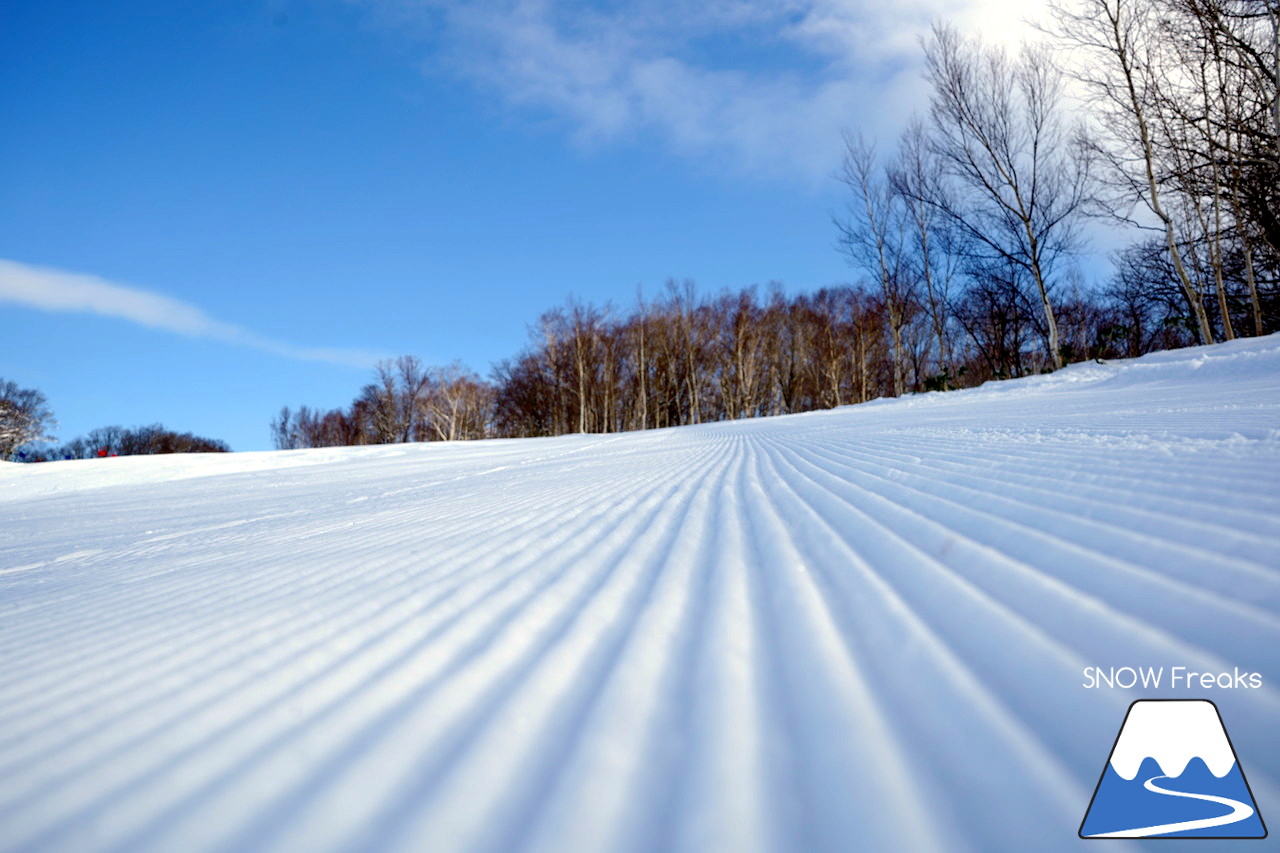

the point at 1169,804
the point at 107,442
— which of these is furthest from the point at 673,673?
the point at 107,442

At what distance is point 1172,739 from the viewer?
1.59ft

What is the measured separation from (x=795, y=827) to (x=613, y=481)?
2.22m

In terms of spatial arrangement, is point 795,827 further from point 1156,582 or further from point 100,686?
point 100,686

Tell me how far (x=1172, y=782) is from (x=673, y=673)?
43cm

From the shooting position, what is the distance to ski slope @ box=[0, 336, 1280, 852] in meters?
0.45

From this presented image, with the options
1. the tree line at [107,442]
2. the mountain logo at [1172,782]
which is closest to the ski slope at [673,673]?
the mountain logo at [1172,782]

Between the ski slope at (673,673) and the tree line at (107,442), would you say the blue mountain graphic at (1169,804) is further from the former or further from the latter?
the tree line at (107,442)

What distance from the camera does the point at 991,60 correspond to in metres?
10.5

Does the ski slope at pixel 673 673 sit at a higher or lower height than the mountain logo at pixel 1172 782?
higher

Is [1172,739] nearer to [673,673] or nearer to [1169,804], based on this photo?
[1169,804]

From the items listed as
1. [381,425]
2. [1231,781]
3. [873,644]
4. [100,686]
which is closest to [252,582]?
[100,686]

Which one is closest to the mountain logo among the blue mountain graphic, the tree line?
the blue mountain graphic

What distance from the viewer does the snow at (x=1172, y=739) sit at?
46 centimetres

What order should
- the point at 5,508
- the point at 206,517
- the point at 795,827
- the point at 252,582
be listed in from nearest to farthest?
the point at 795,827
the point at 252,582
the point at 206,517
the point at 5,508
